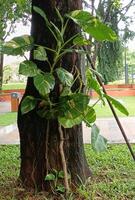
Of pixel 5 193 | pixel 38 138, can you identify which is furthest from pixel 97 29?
pixel 5 193

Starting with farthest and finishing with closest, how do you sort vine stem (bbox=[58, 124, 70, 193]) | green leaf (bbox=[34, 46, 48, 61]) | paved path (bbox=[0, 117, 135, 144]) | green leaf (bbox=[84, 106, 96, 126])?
paved path (bbox=[0, 117, 135, 144])
vine stem (bbox=[58, 124, 70, 193])
green leaf (bbox=[84, 106, 96, 126])
green leaf (bbox=[34, 46, 48, 61])

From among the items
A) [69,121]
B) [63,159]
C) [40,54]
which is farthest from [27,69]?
[63,159]

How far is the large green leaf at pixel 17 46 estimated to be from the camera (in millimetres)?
2594

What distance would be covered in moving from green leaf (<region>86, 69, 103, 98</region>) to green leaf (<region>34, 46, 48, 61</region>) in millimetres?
366

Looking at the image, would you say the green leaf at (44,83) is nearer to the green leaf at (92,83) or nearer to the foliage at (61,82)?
the foliage at (61,82)

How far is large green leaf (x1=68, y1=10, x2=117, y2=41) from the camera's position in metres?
2.54

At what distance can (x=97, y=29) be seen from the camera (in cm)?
255

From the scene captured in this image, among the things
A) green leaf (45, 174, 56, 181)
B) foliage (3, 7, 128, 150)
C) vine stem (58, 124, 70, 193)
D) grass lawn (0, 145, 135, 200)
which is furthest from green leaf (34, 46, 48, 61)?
grass lawn (0, 145, 135, 200)

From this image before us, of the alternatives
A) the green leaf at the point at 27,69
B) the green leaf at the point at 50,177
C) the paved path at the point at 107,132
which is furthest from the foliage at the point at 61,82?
the paved path at the point at 107,132

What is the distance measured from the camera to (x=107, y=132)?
666 cm

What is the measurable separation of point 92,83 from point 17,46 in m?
0.62

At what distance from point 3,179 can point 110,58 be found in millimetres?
15401

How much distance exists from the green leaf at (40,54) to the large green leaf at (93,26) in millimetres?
320

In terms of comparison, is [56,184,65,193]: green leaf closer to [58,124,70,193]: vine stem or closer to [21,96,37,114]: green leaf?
[58,124,70,193]: vine stem
